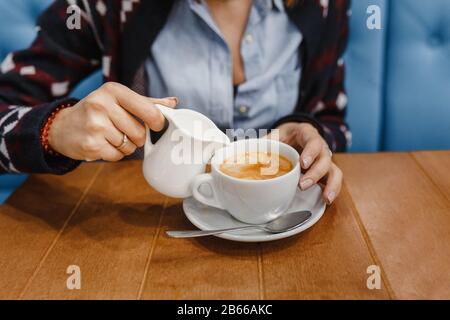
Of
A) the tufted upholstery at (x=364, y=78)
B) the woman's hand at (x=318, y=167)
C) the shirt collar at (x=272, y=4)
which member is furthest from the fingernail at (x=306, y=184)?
the tufted upholstery at (x=364, y=78)

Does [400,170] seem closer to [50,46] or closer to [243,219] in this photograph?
[243,219]

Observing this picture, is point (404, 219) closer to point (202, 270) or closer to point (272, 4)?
point (202, 270)

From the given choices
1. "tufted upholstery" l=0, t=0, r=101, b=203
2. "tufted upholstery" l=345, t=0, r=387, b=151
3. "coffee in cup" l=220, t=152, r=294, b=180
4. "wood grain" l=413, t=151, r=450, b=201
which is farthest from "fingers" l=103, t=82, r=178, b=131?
"tufted upholstery" l=345, t=0, r=387, b=151

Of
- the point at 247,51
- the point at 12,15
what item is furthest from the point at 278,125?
the point at 12,15

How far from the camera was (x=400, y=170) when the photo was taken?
0.83 meters

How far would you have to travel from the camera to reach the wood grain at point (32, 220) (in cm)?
60

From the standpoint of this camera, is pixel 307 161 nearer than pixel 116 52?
Yes

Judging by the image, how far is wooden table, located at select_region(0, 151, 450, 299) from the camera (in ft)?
1.82

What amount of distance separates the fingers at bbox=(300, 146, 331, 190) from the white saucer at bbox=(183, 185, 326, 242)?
0.09 feet

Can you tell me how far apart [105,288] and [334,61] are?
75 cm

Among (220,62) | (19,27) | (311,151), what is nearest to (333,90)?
(220,62)

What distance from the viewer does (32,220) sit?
0.72 m

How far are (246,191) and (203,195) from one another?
0.27ft

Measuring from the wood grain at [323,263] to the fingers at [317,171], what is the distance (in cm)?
5
